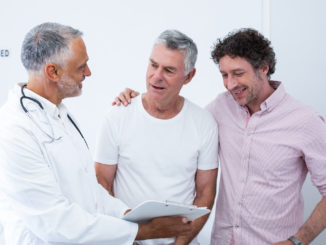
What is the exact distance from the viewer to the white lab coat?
44.9 inches

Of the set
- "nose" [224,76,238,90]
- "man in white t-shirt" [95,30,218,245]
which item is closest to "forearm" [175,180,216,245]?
"man in white t-shirt" [95,30,218,245]

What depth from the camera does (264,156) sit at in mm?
1581

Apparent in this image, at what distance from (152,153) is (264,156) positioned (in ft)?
1.52

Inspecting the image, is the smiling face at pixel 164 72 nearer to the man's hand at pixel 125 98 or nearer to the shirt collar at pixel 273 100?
the man's hand at pixel 125 98

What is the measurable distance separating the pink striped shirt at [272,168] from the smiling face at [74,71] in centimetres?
70

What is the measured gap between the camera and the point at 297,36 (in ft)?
7.13

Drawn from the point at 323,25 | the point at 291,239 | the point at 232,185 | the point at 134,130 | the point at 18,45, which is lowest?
the point at 291,239

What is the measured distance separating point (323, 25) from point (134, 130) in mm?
1235

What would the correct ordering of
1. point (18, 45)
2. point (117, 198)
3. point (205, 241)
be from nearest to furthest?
1. point (117, 198)
2. point (205, 241)
3. point (18, 45)

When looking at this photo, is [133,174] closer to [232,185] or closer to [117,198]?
[117,198]

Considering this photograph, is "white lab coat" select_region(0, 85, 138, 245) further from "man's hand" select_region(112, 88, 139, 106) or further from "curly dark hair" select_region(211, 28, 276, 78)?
"curly dark hair" select_region(211, 28, 276, 78)

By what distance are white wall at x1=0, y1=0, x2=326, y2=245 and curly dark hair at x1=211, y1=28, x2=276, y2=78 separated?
570 mm

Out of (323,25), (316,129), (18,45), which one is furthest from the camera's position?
(18,45)

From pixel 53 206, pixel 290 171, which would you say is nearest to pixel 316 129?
pixel 290 171
